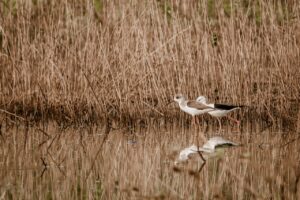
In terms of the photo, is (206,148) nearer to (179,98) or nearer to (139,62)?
(179,98)

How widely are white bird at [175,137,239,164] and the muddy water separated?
0.29ft

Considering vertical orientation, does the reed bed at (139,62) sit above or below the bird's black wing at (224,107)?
above

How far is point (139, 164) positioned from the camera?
533 centimetres

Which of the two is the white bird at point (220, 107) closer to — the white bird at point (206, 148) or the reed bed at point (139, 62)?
the reed bed at point (139, 62)

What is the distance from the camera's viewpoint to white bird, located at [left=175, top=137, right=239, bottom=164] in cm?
554

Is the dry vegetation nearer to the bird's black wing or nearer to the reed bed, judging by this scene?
the reed bed

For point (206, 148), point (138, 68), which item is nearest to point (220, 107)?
point (138, 68)

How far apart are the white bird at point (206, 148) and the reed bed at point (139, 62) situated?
41.5 inches

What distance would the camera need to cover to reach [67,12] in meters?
7.48

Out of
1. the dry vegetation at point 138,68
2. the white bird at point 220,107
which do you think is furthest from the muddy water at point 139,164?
the white bird at point 220,107

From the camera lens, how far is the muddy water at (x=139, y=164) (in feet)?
14.0

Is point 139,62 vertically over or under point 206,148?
over

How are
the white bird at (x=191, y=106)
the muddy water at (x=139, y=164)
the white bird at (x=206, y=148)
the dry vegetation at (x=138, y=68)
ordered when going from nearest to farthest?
the muddy water at (x=139, y=164)
the white bird at (x=206, y=148)
the white bird at (x=191, y=106)
the dry vegetation at (x=138, y=68)

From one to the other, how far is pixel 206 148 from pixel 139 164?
0.91m
